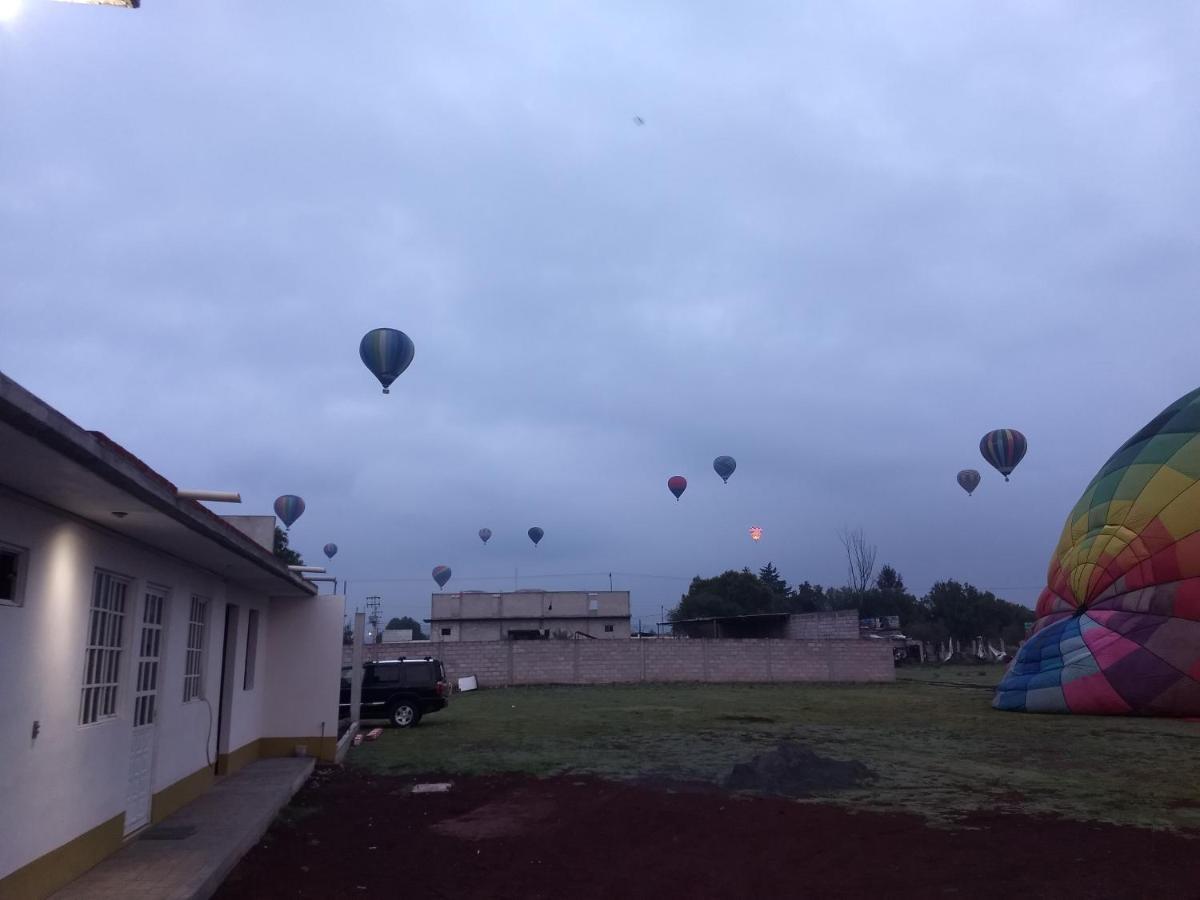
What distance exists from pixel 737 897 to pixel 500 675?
3100 cm

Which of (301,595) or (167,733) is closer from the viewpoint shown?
(167,733)

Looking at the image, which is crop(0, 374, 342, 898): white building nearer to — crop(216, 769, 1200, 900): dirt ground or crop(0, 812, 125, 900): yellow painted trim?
crop(0, 812, 125, 900): yellow painted trim

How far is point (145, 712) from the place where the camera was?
931 cm

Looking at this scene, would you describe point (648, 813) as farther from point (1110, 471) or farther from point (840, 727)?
point (1110, 471)

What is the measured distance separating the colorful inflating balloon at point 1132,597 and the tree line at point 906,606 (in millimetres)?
49869

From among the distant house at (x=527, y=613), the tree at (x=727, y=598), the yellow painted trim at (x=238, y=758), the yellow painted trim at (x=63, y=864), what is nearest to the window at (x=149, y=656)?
the yellow painted trim at (x=63, y=864)

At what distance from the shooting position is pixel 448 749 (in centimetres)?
1716

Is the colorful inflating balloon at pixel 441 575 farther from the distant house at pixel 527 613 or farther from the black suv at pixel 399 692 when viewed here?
the black suv at pixel 399 692

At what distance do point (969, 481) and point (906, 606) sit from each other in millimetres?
48289

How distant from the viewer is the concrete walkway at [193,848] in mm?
6961

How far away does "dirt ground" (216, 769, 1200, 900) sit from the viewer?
743cm

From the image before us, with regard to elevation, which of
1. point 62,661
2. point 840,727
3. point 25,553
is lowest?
point 840,727

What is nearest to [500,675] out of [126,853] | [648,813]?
[648,813]

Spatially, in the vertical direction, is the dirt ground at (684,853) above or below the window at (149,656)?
below
